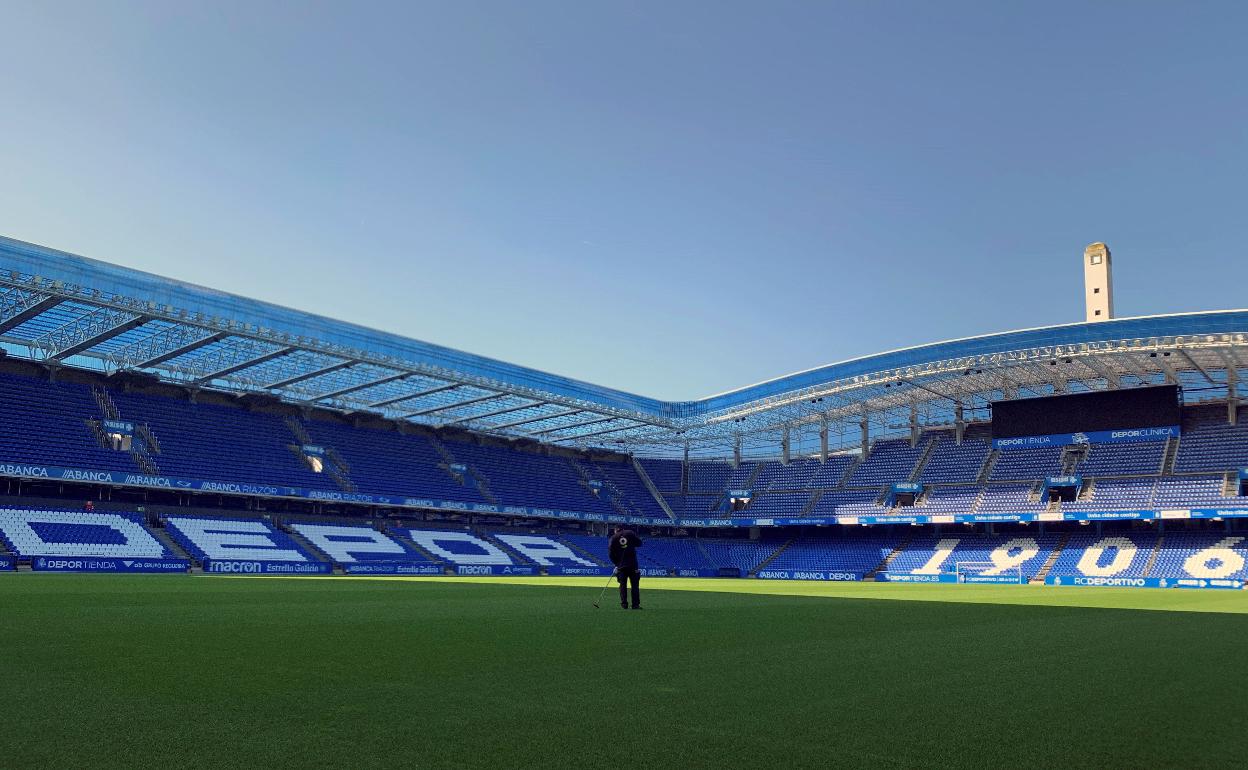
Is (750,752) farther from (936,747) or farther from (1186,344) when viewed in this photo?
(1186,344)

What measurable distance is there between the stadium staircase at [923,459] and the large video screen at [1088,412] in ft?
16.6

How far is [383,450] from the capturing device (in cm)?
5550

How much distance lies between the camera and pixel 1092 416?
5184cm

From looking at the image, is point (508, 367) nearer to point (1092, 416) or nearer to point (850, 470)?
point (850, 470)

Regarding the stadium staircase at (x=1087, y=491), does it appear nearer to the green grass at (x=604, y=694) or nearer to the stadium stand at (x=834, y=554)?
the stadium stand at (x=834, y=554)

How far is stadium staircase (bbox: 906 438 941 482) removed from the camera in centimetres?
5842

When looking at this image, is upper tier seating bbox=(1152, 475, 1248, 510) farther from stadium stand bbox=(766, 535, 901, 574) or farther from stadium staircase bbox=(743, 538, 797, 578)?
stadium staircase bbox=(743, 538, 797, 578)

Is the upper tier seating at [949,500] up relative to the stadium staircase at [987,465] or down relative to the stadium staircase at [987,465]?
down

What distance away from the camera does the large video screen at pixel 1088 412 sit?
165ft

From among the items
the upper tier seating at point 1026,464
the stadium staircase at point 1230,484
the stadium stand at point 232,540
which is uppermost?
the upper tier seating at point 1026,464

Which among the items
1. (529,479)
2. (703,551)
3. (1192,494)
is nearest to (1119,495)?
(1192,494)

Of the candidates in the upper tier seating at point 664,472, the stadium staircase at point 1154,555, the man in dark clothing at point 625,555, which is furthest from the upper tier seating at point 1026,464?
the man in dark clothing at point 625,555

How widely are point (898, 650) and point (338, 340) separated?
120ft

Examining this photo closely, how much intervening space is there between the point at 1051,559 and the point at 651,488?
3032cm
